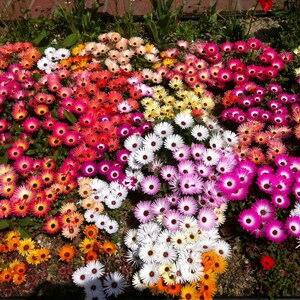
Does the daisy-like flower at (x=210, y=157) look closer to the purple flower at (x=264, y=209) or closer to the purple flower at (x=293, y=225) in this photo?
the purple flower at (x=264, y=209)

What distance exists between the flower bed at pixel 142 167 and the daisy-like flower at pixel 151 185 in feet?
0.03

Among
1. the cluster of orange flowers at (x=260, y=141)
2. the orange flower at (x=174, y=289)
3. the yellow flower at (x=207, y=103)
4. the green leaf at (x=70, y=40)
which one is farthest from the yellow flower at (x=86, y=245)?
the green leaf at (x=70, y=40)

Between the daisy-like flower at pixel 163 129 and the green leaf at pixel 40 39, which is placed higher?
the green leaf at pixel 40 39

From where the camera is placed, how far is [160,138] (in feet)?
9.27

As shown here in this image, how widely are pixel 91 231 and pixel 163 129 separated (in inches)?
37.6

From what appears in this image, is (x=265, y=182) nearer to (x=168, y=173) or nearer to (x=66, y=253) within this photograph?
(x=168, y=173)

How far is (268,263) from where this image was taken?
2363 mm

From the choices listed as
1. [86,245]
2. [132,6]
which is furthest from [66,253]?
[132,6]

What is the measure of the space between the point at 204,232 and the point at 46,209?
3.91 ft

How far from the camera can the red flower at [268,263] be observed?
236 cm

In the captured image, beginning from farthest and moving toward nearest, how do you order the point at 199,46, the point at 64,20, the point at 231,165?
the point at 64,20, the point at 199,46, the point at 231,165

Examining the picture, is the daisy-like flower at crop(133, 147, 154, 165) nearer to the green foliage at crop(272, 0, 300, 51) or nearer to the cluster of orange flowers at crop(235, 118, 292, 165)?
the cluster of orange flowers at crop(235, 118, 292, 165)

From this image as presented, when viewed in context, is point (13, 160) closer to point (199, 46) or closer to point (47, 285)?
point (47, 285)

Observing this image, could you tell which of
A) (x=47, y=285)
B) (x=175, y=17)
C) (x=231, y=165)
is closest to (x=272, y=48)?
(x=175, y=17)
